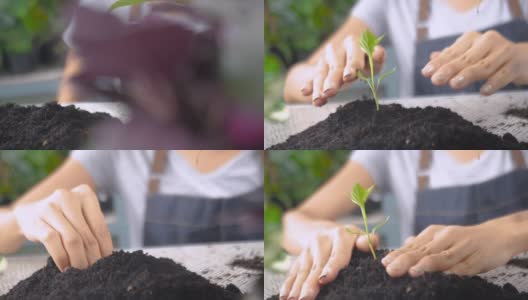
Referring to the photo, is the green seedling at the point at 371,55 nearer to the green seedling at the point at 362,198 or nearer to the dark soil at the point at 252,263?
the green seedling at the point at 362,198

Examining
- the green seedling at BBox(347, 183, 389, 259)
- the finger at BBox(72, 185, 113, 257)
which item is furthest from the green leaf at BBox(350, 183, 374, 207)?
the finger at BBox(72, 185, 113, 257)

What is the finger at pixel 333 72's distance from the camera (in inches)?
40.3

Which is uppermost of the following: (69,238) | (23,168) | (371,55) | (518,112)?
(371,55)

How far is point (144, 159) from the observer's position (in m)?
1.05

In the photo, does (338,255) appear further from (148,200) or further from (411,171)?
(148,200)

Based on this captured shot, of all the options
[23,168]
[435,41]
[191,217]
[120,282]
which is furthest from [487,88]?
[23,168]

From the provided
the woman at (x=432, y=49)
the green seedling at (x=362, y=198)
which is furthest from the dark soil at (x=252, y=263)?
the woman at (x=432, y=49)

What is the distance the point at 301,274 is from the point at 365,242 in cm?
13

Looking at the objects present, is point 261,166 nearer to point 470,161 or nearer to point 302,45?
point 302,45

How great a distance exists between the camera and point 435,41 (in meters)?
1.02

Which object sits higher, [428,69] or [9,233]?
[428,69]

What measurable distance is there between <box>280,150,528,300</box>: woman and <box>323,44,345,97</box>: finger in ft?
0.42

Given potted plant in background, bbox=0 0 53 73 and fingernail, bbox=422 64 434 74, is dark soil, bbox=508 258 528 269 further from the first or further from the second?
potted plant in background, bbox=0 0 53 73

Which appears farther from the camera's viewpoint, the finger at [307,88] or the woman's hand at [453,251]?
the finger at [307,88]
